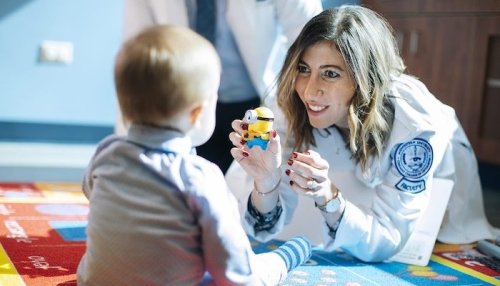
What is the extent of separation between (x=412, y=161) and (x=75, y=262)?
74cm

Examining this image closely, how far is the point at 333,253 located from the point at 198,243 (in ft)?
2.42

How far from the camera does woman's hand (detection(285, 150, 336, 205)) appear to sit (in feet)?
4.98

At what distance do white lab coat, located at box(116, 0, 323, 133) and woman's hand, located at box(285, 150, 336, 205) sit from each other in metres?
0.42

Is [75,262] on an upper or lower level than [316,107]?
lower

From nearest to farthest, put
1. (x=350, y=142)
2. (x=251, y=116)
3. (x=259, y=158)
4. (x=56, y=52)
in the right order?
(x=251, y=116) → (x=259, y=158) → (x=350, y=142) → (x=56, y=52)

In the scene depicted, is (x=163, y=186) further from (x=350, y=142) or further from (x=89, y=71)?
(x=89, y=71)

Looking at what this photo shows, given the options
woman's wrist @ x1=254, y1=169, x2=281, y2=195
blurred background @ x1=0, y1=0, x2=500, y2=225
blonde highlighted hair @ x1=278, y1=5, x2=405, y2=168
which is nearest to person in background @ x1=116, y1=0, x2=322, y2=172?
blonde highlighted hair @ x1=278, y1=5, x2=405, y2=168

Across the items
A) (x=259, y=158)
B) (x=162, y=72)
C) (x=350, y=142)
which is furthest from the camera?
(x=350, y=142)

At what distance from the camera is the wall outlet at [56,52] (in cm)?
328

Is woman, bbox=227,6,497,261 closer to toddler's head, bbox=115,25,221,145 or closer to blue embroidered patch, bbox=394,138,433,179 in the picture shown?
blue embroidered patch, bbox=394,138,433,179

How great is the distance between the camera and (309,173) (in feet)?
4.98

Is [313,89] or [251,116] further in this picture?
[313,89]

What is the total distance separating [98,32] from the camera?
336 centimetres

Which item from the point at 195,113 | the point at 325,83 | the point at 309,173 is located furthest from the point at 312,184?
the point at 195,113
